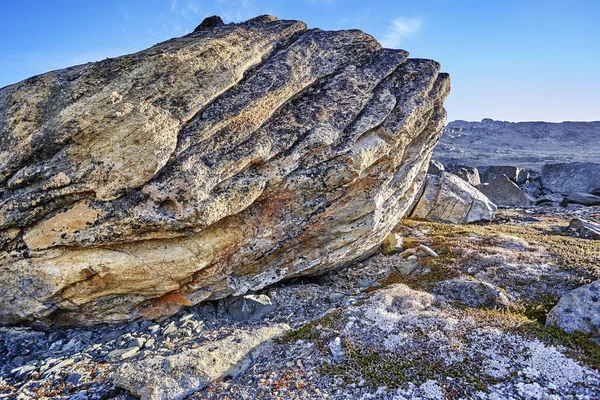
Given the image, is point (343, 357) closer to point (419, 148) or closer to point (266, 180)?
point (266, 180)

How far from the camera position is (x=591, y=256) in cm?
1602

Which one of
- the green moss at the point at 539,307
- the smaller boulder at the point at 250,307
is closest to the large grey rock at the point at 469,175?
the green moss at the point at 539,307

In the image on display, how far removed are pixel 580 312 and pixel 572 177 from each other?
4003cm

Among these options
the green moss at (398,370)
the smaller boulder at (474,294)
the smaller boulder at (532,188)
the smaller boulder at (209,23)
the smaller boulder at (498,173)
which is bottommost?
the green moss at (398,370)

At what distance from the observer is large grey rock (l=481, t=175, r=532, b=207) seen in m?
36.5

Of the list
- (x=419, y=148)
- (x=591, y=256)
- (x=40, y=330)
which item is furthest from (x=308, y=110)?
(x=591, y=256)

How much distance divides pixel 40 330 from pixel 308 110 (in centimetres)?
1231

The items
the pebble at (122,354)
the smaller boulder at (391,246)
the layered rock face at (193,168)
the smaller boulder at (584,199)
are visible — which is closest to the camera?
the layered rock face at (193,168)

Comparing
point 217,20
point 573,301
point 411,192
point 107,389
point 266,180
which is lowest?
point 107,389

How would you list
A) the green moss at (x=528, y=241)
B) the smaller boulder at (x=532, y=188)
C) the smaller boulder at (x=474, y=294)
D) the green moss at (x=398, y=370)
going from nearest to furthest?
the green moss at (x=398, y=370) → the smaller boulder at (x=474, y=294) → the green moss at (x=528, y=241) → the smaller boulder at (x=532, y=188)

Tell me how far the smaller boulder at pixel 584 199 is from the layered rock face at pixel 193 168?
3084cm

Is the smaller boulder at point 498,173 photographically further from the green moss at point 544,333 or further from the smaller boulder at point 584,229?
the green moss at point 544,333

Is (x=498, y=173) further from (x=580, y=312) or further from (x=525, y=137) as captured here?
(x=525, y=137)

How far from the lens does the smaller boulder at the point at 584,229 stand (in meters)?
21.0
